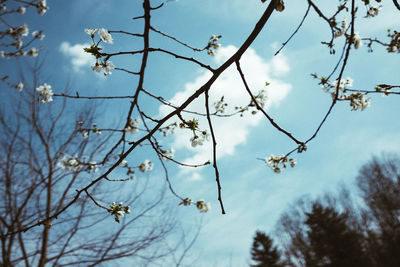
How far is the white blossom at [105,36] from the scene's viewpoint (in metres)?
1.79

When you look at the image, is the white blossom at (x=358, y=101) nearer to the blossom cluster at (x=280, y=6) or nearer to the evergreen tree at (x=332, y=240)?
the blossom cluster at (x=280, y=6)

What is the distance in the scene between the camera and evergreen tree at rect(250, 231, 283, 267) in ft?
66.2

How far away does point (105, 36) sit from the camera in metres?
1.82

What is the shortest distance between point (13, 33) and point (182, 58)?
4.41m

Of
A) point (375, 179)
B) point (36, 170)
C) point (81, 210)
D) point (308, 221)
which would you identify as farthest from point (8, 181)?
point (375, 179)

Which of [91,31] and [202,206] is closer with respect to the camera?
[91,31]

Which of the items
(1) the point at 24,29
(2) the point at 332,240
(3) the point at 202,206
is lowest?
(3) the point at 202,206

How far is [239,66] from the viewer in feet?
5.21

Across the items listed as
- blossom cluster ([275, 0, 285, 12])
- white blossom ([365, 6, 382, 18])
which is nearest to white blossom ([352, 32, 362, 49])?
white blossom ([365, 6, 382, 18])

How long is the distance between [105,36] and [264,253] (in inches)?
886

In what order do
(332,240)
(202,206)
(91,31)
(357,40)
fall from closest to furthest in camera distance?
1. (91,31)
2. (357,40)
3. (202,206)
4. (332,240)

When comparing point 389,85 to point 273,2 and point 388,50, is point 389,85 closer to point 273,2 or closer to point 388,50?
point 273,2

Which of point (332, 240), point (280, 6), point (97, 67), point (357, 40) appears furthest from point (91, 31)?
point (332, 240)

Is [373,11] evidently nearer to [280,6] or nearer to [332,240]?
[280,6]
